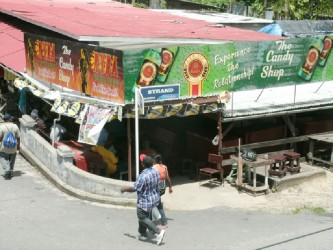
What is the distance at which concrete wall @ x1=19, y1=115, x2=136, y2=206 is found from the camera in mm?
11633

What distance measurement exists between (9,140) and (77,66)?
2.45m

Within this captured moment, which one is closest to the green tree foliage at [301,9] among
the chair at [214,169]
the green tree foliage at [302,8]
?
the green tree foliage at [302,8]

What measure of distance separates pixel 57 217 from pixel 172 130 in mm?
5167

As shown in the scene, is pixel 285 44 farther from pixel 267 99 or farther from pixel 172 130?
pixel 172 130

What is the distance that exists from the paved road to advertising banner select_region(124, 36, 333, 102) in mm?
2731

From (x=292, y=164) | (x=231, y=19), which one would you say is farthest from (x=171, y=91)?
(x=231, y=19)

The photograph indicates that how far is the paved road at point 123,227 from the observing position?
31.3ft

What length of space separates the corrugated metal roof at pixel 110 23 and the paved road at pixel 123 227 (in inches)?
187

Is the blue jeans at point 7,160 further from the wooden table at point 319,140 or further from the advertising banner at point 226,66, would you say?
the wooden table at point 319,140

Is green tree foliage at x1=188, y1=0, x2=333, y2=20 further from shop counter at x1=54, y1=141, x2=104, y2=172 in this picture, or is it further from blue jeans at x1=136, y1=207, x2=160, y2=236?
blue jeans at x1=136, y1=207, x2=160, y2=236

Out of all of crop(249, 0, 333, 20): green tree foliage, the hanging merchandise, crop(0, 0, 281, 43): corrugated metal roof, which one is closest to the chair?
the hanging merchandise

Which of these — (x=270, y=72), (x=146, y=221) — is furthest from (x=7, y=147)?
(x=270, y=72)

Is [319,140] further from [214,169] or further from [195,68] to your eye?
[195,68]

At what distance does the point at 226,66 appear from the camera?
538 inches
